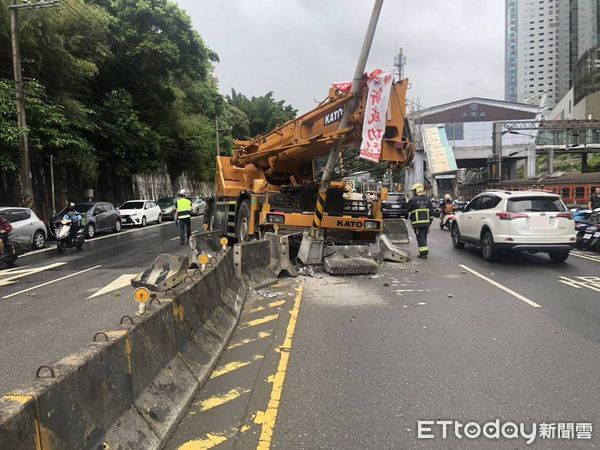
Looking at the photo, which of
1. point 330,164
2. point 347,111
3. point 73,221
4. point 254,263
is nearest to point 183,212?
point 73,221

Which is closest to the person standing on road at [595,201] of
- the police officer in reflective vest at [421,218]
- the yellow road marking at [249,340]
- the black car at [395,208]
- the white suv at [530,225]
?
the white suv at [530,225]

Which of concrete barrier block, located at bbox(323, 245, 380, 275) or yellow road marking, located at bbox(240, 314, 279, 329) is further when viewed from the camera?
concrete barrier block, located at bbox(323, 245, 380, 275)

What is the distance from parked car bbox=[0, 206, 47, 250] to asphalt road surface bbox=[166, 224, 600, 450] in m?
10.4

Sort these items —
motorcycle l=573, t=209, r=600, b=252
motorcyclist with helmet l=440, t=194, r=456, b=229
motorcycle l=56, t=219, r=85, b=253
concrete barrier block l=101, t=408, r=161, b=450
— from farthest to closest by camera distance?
motorcyclist with helmet l=440, t=194, r=456, b=229
motorcycle l=56, t=219, r=85, b=253
motorcycle l=573, t=209, r=600, b=252
concrete barrier block l=101, t=408, r=161, b=450

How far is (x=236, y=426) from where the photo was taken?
3.64 metres

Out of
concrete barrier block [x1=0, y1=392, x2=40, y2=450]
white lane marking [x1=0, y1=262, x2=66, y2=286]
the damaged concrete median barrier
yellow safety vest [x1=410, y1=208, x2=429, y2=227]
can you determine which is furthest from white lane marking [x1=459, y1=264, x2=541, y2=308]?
white lane marking [x1=0, y1=262, x2=66, y2=286]

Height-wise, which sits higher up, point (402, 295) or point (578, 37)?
point (578, 37)

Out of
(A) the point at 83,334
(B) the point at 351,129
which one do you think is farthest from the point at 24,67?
(A) the point at 83,334

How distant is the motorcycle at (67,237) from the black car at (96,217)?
138 inches

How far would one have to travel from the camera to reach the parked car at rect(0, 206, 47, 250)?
48.7 ft

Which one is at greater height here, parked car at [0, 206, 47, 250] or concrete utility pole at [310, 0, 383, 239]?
concrete utility pole at [310, 0, 383, 239]

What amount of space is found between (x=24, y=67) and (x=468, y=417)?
2320cm

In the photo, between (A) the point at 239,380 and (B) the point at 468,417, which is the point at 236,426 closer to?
(A) the point at 239,380

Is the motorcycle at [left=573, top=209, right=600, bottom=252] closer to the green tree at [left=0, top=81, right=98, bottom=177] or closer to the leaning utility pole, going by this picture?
the leaning utility pole
